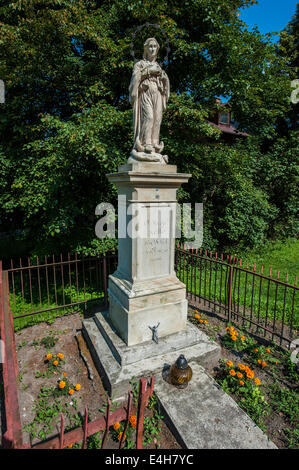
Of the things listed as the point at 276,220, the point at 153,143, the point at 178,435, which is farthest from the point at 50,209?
the point at 276,220

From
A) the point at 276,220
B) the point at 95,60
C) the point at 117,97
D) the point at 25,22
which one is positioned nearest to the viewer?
the point at 25,22

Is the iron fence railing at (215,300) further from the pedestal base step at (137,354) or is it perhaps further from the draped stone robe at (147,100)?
the draped stone robe at (147,100)

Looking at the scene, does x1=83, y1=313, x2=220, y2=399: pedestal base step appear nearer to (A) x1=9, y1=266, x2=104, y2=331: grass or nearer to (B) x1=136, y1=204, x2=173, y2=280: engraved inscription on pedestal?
(B) x1=136, y1=204, x2=173, y2=280: engraved inscription on pedestal

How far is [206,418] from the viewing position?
2.57m

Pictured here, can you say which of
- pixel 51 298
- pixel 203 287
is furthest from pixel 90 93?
pixel 203 287

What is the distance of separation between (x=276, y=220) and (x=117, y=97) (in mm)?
8221

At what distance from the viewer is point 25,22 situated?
5195mm

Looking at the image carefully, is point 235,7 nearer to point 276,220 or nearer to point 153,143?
point 153,143

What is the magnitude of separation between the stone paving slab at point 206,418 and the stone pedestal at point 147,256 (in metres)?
0.73

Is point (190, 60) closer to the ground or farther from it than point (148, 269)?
farther from it

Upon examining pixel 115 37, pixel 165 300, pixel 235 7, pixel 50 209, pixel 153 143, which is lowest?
pixel 165 300

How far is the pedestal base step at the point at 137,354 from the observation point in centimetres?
299

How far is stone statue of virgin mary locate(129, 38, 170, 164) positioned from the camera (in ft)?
10.7

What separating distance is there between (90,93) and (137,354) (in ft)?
19.6
